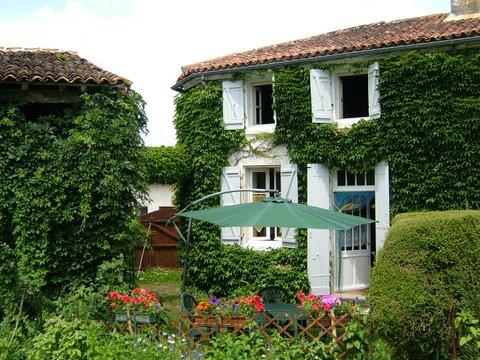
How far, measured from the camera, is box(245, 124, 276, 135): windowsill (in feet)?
48.8

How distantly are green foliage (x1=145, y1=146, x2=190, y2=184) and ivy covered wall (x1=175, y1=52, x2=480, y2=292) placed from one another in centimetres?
30

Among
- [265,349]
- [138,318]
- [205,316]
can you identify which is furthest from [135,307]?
[265,349]

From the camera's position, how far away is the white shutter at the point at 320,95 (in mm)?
13953

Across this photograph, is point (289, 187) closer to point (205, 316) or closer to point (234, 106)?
point (234, 106)

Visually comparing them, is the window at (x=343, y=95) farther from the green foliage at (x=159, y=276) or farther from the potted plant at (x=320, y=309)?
the green foliage at (x=159, y=276)

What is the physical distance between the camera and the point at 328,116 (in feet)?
46.2

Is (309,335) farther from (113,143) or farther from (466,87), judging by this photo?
(466,87)

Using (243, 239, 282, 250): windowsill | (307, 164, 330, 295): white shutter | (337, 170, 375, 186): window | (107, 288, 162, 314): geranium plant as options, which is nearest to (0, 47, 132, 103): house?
(107, 288, 162, 314): geranium plant

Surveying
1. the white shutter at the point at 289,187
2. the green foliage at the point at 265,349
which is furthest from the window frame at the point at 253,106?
the green foliage at the point at 265,349

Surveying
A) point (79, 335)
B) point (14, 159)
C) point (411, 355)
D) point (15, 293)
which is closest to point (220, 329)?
point (79, 335)

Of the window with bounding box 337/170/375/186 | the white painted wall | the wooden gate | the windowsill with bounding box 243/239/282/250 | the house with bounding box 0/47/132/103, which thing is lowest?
the wooden gate

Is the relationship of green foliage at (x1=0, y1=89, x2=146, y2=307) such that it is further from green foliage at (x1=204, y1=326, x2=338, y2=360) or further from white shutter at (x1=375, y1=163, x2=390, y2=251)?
white shutter at (x1=375, y1=163, x2=390, y2=251)

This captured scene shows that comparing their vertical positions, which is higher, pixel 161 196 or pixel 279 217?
pixel 279 217

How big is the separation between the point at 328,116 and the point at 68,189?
6292mm
